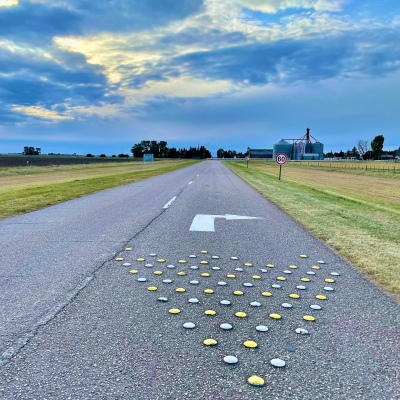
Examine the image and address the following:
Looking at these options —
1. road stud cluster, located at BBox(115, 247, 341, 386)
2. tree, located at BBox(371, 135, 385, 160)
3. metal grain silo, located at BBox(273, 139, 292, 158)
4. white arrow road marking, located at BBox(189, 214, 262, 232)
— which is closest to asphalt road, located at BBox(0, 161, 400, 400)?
road stud cluster, located at BBox(115, 247, 341, 386)

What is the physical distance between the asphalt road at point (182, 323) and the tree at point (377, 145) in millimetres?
170681

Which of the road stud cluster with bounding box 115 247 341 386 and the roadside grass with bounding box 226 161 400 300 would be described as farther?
the roadside grass with bounding box 226 161 400 300

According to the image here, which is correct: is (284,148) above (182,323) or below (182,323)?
above

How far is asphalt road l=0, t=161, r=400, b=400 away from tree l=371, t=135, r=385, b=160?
170681 mm

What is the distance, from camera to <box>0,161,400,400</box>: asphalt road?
8.39 feet

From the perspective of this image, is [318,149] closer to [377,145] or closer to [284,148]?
[284,148]

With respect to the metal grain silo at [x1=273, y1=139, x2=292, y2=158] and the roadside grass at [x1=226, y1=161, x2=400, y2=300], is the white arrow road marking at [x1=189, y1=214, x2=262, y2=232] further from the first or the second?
the metal grain silo at [x1=273, y1=139, x2=292, y2=158]

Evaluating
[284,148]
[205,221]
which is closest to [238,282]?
[205,221]

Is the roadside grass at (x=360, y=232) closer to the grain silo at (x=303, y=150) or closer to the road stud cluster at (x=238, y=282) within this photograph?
the road stud cluster at (x=238, y=282)

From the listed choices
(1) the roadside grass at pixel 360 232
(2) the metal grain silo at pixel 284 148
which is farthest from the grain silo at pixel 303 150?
(1) the roadside grass at pixel 360 232

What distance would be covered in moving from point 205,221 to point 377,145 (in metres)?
170

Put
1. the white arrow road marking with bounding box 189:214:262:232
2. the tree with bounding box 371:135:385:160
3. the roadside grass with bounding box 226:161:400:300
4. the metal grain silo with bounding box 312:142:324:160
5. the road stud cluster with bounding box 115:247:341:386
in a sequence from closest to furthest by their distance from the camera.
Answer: the road stud cluster with bounding box 115:247:341:386, the roadside grass with bounding box 226:161:400:300, the white arrow road marking with bounding box 189:214:262:232, the tree with bounding box 371:135:385:160, the metal grain silo with bounding box 312:142:324:160

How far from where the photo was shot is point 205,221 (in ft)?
30.5

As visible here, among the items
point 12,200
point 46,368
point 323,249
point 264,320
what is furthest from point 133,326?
point 12,200
